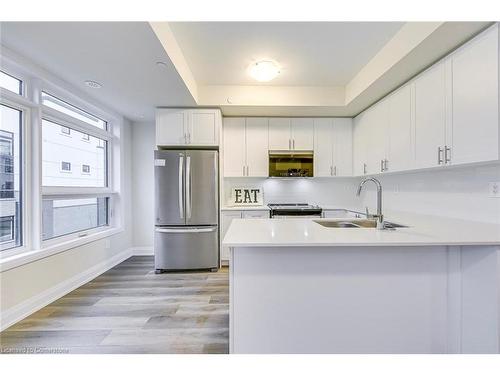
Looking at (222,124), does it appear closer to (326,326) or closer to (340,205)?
(340,205)

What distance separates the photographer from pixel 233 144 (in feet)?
13.2

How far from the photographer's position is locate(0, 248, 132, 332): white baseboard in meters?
2.16

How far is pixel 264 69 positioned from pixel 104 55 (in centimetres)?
158

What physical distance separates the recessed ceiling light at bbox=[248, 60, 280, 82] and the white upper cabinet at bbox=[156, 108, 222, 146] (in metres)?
0.95

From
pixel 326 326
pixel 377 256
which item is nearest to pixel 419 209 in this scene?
pixel 377 256

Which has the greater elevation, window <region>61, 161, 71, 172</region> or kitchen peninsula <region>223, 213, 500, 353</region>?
window <region>61, 161, 71, 172</region>

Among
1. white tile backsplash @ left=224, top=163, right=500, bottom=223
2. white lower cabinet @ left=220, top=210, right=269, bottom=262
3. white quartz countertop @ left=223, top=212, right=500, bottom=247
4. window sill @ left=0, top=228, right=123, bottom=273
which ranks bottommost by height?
window sill @ left=0, top=228, right=123, bottom=273

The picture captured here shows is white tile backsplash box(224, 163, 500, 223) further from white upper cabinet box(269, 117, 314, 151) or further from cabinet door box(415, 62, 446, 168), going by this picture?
white upper cabinet box(269, 117, 314, 151)

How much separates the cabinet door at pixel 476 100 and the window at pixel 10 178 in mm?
3935

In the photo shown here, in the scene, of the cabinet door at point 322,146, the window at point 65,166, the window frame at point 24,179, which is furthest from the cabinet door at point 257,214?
the window frame at point 24,179

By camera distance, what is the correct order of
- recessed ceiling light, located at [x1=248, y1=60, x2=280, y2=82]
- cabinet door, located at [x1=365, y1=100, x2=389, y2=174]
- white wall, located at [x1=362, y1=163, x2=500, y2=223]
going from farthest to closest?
cabinet door, located at [x1=365, y1=100, x2=389, y2=174] < recessed ceiling light, located at [x1=248, y1=60, x2=280, y2=82] < white wall, located at [x1=362, y1=163, x2=500, y2=223]

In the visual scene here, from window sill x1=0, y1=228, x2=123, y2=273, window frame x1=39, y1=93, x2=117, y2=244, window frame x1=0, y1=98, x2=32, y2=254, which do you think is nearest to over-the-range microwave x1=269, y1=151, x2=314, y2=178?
window frame x1=39, y1=93, x2=117, y2=244

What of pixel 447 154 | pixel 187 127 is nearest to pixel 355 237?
pixel 447 154
